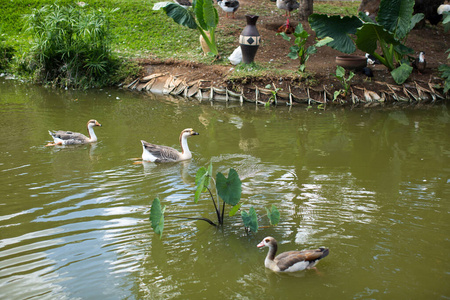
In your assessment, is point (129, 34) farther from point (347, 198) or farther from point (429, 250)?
point (429, 250)

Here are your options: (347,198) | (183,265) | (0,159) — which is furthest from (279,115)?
(183,265)

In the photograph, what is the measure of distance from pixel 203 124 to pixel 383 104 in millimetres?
6006

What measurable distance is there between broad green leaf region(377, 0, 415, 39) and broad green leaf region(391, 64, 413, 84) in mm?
937

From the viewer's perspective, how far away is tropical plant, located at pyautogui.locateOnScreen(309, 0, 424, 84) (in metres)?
13.7

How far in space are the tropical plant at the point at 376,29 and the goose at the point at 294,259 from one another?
9.50 metres

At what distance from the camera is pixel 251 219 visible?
20.6 feet

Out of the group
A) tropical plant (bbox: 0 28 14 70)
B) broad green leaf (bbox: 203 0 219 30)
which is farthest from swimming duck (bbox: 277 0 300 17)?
tropical plant (bbox: 0 28 14 70)

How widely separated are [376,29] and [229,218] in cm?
888

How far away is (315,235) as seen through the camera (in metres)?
6.38

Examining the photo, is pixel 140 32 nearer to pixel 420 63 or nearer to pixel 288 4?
pixel 288 4

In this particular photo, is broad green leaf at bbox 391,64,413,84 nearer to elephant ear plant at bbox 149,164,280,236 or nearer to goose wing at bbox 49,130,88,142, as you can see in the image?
goose wing at bbox 49,130,88,142

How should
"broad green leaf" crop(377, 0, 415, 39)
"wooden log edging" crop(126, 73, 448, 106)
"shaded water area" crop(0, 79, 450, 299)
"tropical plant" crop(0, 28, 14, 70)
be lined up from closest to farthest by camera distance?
"shaded water area" crop(0, 79, 450, 299) → "broad green leaf" crop(377, 0, 415, 39) → "wooden log edging" crop(126, 73, 448, 106) → "tropical plant" crop(0, 28, 14, 70)

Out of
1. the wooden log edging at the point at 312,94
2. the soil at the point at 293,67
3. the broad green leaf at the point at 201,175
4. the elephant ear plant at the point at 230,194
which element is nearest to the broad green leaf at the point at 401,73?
the wooden log edging at the point at 312,94

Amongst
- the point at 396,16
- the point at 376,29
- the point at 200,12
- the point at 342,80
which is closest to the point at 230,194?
the point at 376,29
